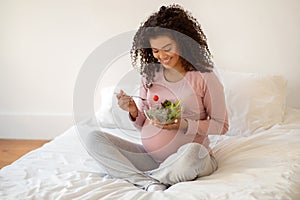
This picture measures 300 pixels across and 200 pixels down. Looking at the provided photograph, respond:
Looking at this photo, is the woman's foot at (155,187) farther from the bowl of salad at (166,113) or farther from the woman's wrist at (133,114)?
the woman's wrist at (133,114)

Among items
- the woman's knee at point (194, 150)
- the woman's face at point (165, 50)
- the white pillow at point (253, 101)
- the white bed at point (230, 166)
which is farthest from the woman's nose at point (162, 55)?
the white pillow at point (253, 101)

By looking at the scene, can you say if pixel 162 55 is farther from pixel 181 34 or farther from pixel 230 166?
pixel 230 166

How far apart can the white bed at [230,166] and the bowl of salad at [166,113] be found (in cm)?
24

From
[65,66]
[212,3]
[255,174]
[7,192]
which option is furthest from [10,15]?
[255,174]

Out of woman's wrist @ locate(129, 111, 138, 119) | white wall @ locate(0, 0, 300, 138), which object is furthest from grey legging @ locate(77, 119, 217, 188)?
white wall @ locate(0, 0, 300, 138)

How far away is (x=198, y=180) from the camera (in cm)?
137

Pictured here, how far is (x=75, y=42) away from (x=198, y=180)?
159 cm

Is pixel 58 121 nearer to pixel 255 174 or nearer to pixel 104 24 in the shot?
pixel 104 24

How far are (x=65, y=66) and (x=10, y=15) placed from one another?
1.69 ft

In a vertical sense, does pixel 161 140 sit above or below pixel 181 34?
below

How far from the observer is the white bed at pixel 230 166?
4.09 ft

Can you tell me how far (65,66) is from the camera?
8.92 ft

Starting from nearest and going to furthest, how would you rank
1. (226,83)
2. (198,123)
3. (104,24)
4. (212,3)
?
(198,123) < (226,83) < (212,3) < (104,24)

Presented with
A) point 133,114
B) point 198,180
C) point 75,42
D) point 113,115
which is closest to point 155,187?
point 198,180
